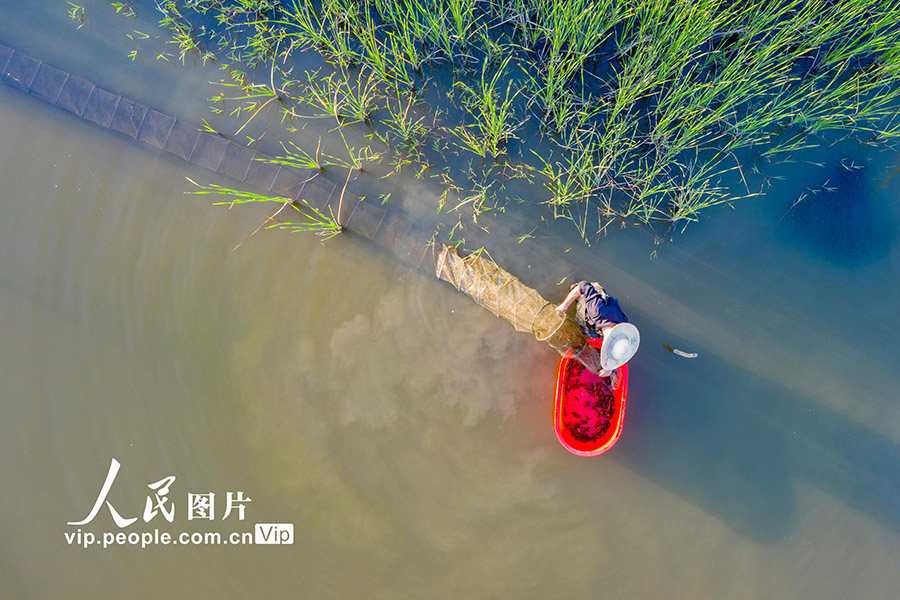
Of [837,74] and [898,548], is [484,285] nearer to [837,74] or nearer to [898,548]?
[837,74]

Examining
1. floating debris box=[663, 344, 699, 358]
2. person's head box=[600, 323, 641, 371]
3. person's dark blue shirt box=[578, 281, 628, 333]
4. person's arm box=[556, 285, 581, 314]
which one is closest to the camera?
person's head box=[600, 323, 641, 371]

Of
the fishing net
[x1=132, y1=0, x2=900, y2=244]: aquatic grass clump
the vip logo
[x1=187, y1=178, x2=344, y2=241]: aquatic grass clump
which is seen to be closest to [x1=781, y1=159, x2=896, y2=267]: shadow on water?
[x1=132, y1=0, x2=900, y2=244]: aquatic grass clump

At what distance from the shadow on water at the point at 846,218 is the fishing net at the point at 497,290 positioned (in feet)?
5.01

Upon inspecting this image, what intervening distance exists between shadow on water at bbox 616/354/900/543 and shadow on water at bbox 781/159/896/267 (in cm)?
89

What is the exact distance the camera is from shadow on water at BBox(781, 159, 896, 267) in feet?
9.32

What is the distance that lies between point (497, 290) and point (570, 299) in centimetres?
46

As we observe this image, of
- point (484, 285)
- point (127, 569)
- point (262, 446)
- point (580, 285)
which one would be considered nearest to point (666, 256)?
point (580, 285)

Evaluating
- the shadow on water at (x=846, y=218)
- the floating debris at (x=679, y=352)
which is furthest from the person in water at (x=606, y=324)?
the shadow on water at (x=846, y=218)

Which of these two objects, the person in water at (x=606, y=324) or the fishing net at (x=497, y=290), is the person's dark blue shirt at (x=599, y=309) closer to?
the person in water at (x=606, y=324)

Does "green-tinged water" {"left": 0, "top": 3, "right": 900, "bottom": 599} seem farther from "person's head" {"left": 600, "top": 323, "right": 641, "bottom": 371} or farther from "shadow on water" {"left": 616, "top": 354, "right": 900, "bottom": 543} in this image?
"person's head" {"left": 600, "top": 323, "right": 641, "bottom": 371}

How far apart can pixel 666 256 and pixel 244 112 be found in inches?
106

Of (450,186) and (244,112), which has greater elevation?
(244,112)

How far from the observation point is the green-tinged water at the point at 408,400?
286 centimetres

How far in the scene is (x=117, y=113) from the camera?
295 cm
